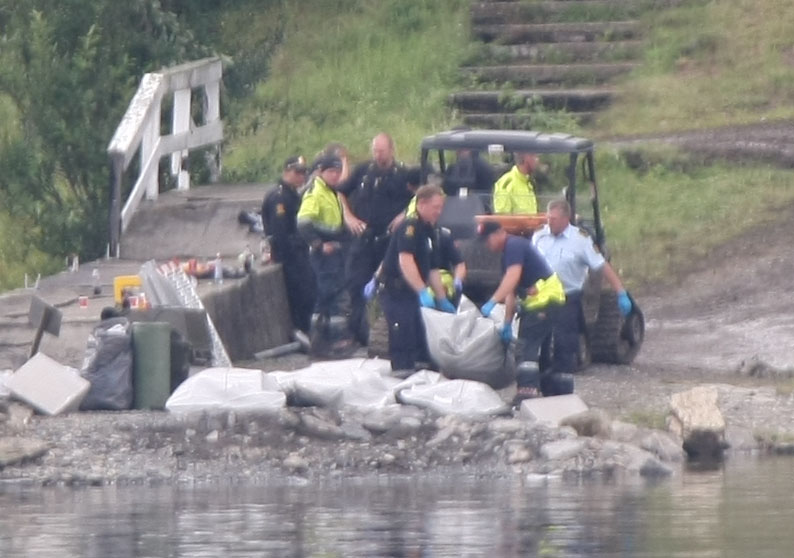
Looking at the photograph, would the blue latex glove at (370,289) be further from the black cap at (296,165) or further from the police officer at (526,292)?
the police officer at (526,292)

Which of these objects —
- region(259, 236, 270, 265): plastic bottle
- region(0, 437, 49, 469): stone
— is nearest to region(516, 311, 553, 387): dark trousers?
region(0, 437, 49, 469): stone

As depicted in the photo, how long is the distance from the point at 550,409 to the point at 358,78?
49.8ft

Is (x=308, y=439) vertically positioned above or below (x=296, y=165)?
below

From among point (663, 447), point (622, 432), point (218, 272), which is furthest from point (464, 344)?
point (218, 272)

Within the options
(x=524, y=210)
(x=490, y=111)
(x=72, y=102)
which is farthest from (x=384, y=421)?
(x=490, y=111)

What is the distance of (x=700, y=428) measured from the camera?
14.1 meters

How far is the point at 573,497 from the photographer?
12.5 metres

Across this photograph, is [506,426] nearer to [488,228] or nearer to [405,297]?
[488,228]

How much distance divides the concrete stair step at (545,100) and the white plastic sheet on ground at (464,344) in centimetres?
1150

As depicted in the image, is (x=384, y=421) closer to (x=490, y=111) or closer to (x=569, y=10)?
(x=490, y=111)

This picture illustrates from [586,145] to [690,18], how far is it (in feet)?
38.7

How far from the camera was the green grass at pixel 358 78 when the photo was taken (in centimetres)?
2625

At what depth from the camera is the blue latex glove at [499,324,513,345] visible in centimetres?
1555

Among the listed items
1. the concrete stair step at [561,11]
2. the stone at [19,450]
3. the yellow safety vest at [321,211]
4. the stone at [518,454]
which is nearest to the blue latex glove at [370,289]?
the yellow safety vest at [321,211]
